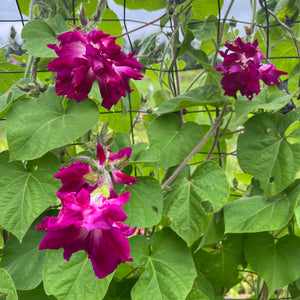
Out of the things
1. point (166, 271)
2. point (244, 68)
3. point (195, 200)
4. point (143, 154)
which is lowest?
point (166, 271)

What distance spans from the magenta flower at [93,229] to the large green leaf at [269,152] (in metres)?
0.45

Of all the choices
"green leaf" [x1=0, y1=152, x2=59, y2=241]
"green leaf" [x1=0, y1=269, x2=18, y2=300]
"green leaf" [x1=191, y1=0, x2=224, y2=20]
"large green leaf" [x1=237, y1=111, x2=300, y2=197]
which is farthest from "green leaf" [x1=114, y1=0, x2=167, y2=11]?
"green leaf" [x1=0, y1=269, x2=18, y2=300]

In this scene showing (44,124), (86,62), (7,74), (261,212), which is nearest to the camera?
(86,62)

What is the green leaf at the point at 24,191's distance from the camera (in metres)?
0.85

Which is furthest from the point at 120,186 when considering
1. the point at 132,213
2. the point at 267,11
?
the point at 267,11

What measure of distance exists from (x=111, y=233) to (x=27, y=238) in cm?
41

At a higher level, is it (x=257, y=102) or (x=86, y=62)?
(x=86, y=62)

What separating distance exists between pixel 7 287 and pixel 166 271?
32 centimetres

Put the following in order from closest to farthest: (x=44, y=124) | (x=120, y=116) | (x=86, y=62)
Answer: (x=86, y=62) → (x=44, y=124) → (x=120, y=116)

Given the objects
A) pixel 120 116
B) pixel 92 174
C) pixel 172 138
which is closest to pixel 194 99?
pixel 172 138

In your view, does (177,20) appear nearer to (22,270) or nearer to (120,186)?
(120,186)

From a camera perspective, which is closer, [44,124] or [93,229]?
[93,229]

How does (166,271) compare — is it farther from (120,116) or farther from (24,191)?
(120,116)

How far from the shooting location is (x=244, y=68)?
97 cm
